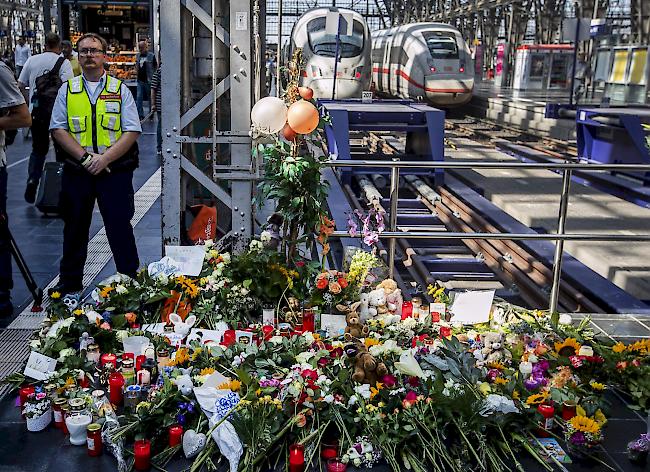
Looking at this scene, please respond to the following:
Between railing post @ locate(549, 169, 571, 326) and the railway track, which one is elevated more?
railing post @ locate(549, 169, 571, 326)

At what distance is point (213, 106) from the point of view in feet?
15.9

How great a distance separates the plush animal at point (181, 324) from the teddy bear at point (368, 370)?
102 cm

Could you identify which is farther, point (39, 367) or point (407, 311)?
point (407, 311)

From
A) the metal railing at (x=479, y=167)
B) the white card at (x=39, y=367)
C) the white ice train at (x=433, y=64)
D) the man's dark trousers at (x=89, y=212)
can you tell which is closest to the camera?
the white card at (x=39, y=367)

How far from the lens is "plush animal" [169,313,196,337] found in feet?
13.3

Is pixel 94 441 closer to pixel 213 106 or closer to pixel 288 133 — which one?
pixel 288 133

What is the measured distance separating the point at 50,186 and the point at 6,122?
189 centimetres

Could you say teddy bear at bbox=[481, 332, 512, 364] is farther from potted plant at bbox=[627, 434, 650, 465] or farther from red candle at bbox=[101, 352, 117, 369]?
red candle at bbox=[101, 352, 117, 369]

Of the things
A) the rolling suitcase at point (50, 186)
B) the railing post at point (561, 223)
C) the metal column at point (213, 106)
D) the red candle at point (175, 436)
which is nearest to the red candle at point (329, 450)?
the red candle at point (175, 436)

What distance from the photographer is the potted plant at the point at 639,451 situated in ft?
10.4

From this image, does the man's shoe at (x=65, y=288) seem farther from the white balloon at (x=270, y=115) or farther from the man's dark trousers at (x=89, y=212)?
the white balloon at (x=270, y=115)

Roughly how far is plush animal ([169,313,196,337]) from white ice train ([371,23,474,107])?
1749 cm

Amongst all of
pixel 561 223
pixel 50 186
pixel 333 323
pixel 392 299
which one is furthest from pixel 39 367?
pixel 50 186

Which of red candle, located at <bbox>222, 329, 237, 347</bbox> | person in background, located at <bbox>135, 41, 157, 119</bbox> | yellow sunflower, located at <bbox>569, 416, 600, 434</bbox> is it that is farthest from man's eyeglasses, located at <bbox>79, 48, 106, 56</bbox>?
person in background, located at <bbox>135, 41, 157, 119</bbox>
